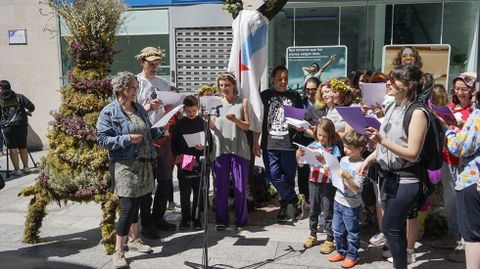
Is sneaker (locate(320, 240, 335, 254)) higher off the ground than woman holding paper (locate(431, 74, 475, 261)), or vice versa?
woman holding paper (locate(431, 74, 475, 261))

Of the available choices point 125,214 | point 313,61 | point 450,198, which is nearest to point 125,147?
point 125,214

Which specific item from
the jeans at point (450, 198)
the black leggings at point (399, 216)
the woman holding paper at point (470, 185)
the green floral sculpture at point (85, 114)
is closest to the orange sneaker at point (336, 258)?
the black leggings at point (399, 216)

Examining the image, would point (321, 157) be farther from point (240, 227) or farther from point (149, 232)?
point (149, 232)

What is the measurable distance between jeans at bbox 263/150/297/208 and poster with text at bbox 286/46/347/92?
4.76m

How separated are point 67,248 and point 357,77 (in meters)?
4.59

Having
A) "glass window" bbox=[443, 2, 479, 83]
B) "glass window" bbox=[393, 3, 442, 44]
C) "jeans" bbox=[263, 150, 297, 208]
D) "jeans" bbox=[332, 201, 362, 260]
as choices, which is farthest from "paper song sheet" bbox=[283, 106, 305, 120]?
"glass window" bbox=[443, 2, 479, 83]

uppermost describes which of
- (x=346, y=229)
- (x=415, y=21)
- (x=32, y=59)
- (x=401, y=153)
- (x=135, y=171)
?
(x=415, y=21)

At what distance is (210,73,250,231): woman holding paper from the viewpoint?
4906 mm

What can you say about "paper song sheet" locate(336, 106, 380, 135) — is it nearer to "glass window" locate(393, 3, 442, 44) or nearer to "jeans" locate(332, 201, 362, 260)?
"jeans" locate(332, 201, 362, 260)

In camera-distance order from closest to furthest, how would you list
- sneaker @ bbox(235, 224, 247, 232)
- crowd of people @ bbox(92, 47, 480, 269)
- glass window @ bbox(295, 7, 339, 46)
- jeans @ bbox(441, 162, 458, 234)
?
crowd of people @ bbox(92, 47, 480, 269)
jeans @ bbox(441, 162, 458, 234)
sneaker @ bbox(235, 224, 247, 232)
glass window @ bbox(295, 7, 339, 46)

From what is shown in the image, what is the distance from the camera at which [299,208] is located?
18.1ft

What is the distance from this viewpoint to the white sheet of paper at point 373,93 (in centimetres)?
441

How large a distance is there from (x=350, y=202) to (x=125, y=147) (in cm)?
214

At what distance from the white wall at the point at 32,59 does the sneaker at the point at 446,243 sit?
32.9 ft
